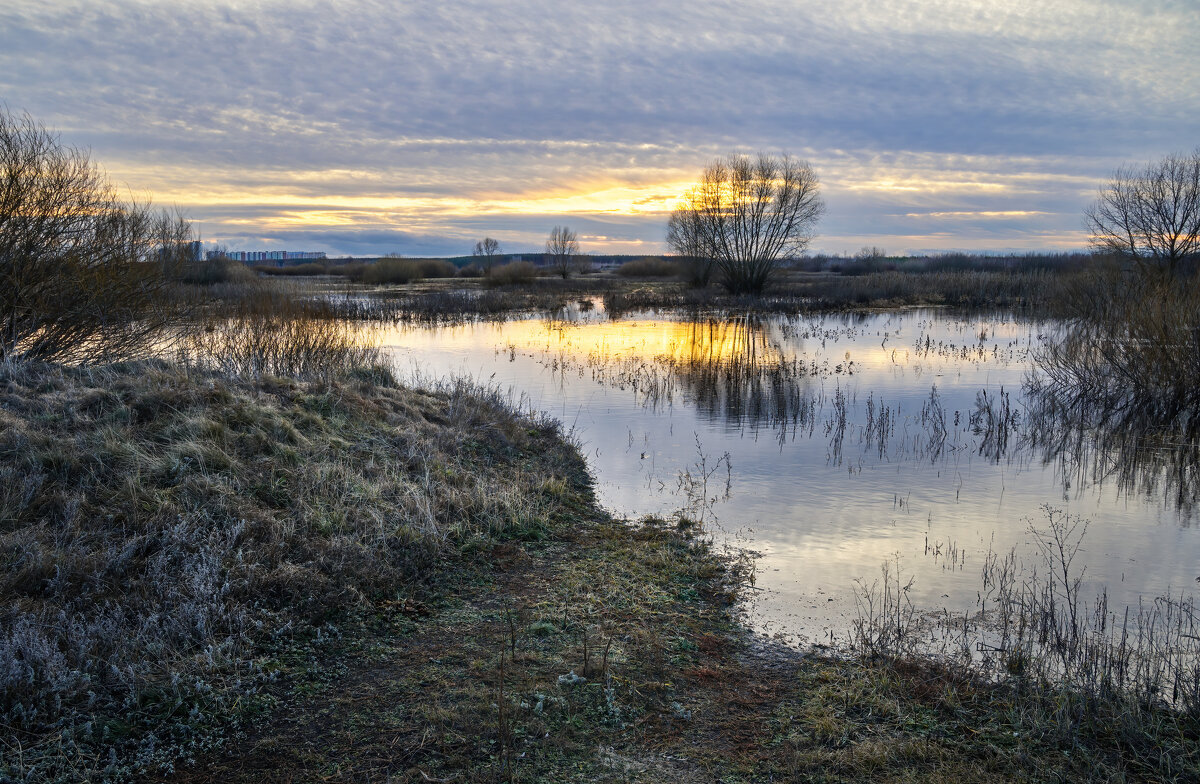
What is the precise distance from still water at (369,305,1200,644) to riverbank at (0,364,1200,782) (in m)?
0.96

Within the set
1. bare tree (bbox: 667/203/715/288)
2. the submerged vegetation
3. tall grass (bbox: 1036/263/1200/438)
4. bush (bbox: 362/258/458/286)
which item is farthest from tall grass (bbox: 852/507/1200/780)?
bush (bbox: 362/258/458/286)

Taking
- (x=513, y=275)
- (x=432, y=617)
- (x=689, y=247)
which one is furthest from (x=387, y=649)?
(x=513, y=275)

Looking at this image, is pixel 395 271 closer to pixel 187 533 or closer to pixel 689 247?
pixel 689 247

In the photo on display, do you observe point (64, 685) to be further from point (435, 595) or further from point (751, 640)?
point (751, 640)

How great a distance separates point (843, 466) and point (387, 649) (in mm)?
7399

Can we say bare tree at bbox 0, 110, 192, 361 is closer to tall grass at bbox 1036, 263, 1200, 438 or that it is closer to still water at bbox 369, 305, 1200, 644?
still water at bbox 369, 305, 1200, 644

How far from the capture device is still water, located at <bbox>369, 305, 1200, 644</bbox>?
22.5 feet

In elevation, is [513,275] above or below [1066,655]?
above

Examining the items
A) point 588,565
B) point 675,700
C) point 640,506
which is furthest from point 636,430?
point 675,700

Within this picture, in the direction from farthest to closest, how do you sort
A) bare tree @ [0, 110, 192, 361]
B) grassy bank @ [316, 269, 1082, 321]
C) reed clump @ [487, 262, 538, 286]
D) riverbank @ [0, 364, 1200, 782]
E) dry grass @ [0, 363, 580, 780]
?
reed clump @ [487, 262, 538, 286] < grassy bank @ [316, 269, 1082, 321] < bare tree @ [0, 110, 192, 361] < dry grass @ [0, 363, 580, 780] < riverbank @ [0, 364, 1200, 782]

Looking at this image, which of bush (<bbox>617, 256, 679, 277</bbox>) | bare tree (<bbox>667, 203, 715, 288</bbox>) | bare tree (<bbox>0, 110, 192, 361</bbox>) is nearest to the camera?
bare tree (<bbox>0, 110, 192, 361</bbox>)

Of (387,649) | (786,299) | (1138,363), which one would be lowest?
(387,649)

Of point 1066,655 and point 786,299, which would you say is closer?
point 1066,655

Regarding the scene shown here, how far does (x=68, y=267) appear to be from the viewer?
12.2m
